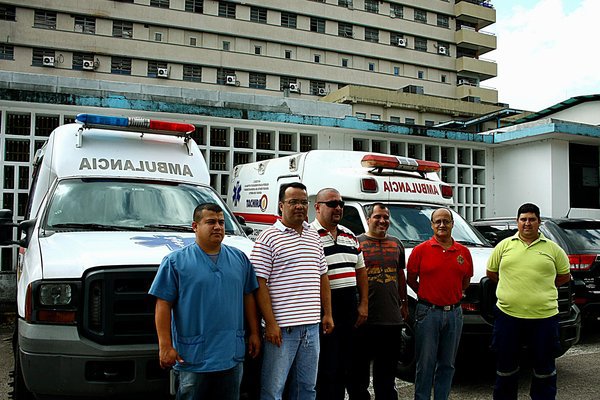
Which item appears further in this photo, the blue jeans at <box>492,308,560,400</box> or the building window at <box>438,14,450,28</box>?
the building window at <box>438,14,450,28</box>

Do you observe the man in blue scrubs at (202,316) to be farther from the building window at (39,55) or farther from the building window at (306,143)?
the building window at (39,55)

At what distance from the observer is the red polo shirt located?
4.51 m

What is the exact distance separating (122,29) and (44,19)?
505 centimetres

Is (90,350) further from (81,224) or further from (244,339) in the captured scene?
(81,224)

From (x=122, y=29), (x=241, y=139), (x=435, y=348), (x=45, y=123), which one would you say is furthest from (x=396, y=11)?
(x=435, y=348)

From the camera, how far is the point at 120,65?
1571 inches

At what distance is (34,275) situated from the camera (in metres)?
3.73

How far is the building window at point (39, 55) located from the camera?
38003 mm

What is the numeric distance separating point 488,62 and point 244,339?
174 ft

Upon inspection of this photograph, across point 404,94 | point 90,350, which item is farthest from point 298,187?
point 404,94

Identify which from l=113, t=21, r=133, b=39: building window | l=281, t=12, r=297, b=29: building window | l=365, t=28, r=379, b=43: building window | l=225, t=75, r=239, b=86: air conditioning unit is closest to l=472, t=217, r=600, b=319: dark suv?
l=225, t=75, r=239, b=86: air conditioning unit

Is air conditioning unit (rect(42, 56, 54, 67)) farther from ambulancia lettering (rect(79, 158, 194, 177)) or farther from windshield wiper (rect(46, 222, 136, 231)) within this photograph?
windshield wiper (rect(46, 222, 136, 231))

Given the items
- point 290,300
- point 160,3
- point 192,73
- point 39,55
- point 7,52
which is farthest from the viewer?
point 192,73

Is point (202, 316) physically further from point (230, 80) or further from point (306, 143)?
point (230, 80)
